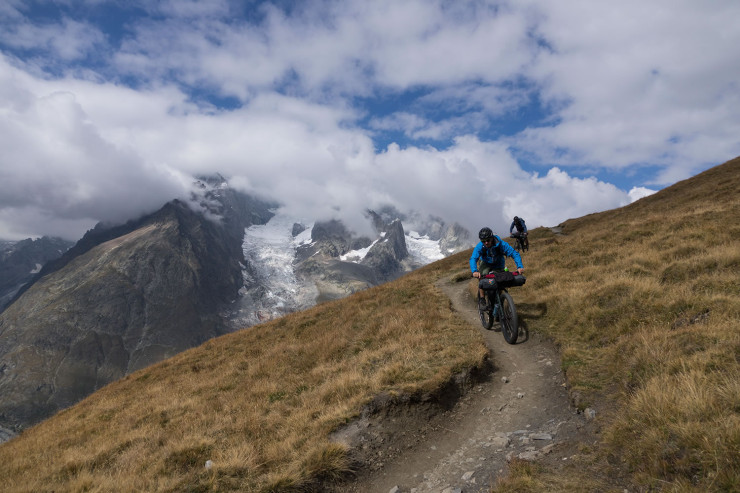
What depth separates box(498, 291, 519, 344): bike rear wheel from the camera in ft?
38.9

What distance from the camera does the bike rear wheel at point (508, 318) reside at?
1186 cm

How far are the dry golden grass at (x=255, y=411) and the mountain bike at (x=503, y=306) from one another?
1.08 metres

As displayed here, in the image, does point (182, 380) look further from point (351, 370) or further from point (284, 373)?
point (351, 370)

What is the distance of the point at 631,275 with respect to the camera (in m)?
12.9

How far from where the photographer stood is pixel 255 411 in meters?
10.3

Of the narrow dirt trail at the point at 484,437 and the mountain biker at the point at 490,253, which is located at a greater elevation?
the mountain biker at the point at 490,253

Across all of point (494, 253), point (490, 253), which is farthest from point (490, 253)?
point (494, 253)

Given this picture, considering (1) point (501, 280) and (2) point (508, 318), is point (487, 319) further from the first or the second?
(1) point (501, 280)

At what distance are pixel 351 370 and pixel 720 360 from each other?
27.7 feet

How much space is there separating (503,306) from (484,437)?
588 centimetres

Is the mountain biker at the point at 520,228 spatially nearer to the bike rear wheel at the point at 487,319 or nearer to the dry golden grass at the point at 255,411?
the dry golden grass at the point at 255,411

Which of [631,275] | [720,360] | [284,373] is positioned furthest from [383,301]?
[720,360]

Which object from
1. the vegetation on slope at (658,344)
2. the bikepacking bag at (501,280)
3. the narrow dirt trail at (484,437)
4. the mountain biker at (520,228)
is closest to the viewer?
the vegetation on slope at (658,344)

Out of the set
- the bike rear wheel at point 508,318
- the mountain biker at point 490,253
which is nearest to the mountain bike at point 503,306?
the bike rear wheel at point 508,318
